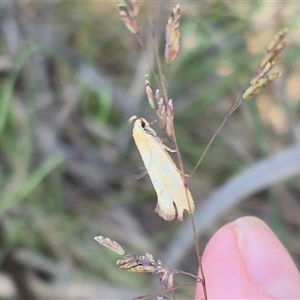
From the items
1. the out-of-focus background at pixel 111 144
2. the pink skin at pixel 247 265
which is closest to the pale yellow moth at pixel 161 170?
the pink skin at pixel 247 265

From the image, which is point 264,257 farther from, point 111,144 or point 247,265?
point 111,144

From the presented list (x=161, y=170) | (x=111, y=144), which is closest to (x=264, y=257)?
(x=161, y=170)

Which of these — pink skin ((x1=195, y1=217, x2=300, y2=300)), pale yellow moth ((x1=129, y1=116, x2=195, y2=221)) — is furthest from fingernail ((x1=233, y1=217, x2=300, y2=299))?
pale yellow moth ((x1=129, y1=116, x2=195, y2=221))

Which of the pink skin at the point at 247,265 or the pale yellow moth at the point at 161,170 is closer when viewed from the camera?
the pale yellow moth at the point at 161,170

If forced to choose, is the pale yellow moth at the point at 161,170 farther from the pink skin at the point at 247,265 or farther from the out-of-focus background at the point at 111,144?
the out-of-focus background at the point at 111,144

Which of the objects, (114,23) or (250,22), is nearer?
(250,22)

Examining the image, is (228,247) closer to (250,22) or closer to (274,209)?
(274,209)

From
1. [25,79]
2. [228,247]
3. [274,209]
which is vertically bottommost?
[274,209]

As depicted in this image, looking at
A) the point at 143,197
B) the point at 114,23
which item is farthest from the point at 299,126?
the point at 114,23
